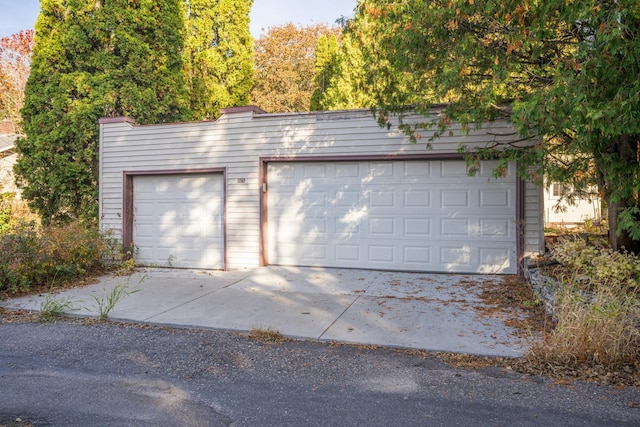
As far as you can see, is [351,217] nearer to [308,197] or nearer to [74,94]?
[308,197]

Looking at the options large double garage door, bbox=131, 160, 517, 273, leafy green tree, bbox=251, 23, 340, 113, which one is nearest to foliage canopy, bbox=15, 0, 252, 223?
large double garage door, bbox=131, 160, 517, 273

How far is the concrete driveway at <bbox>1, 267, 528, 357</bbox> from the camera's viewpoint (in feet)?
15.4

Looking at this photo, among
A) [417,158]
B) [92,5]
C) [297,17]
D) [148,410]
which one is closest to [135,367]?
[148,410]

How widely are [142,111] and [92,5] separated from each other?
2640 mm

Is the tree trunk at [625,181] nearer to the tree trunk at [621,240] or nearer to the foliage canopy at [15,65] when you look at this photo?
the tree trunk at [621,240]

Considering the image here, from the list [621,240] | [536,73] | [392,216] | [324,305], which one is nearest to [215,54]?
[392,216]

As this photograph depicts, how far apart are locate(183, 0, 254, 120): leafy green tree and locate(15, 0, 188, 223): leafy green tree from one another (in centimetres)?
388

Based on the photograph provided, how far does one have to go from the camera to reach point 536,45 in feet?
15.6

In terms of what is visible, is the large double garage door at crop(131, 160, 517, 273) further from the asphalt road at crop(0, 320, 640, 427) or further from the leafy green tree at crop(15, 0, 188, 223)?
the asphalt road at crop(0, 320, 640, 427)

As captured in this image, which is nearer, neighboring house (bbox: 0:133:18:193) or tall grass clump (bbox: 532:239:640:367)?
tall grass clump (bbox: 532:239:640:367)

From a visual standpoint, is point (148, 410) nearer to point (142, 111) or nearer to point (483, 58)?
point (483, 58)

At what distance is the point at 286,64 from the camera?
75.0 ft

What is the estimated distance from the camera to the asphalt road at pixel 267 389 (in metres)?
2.99

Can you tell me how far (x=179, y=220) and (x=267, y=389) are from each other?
6.48 meters
